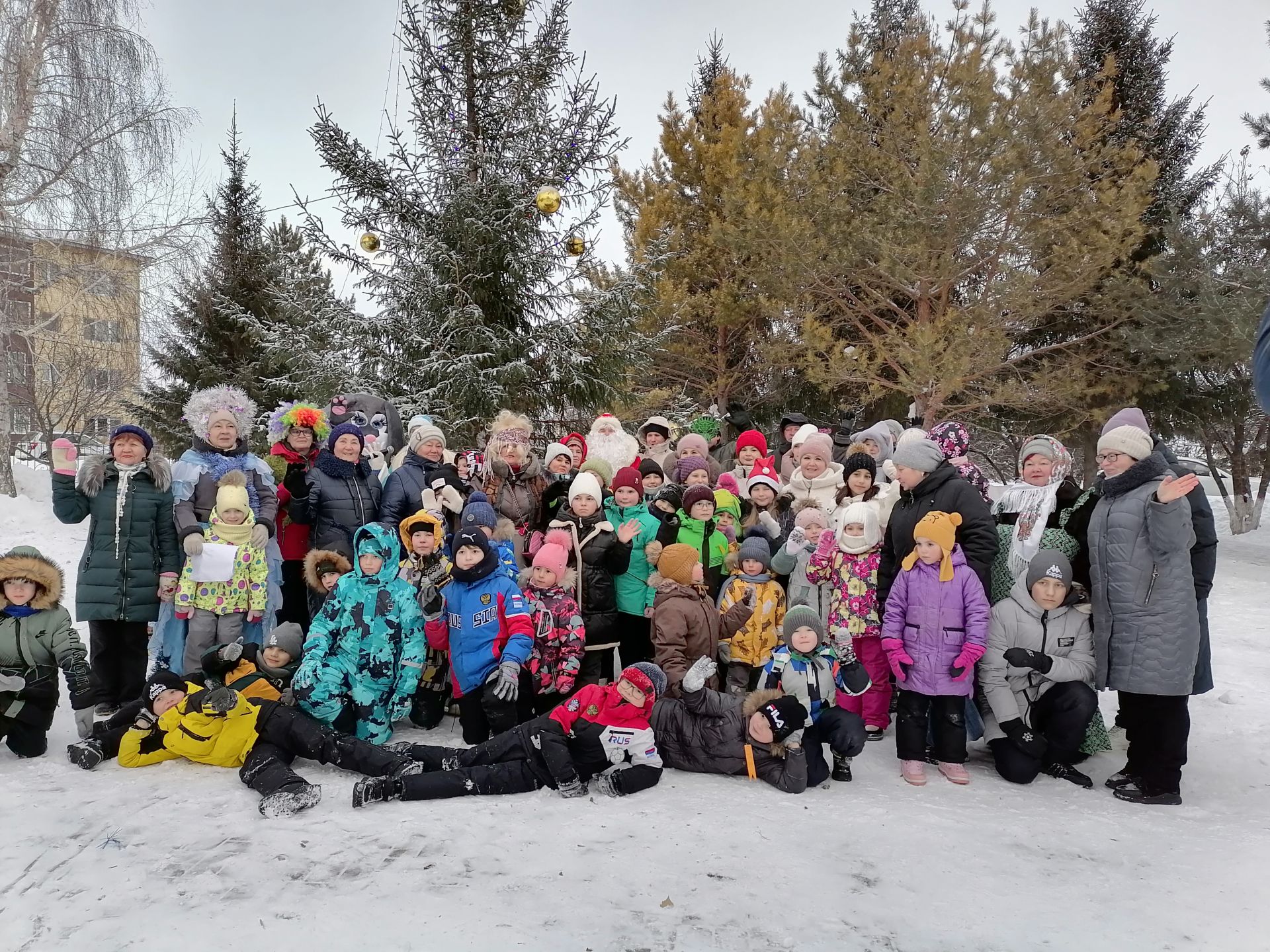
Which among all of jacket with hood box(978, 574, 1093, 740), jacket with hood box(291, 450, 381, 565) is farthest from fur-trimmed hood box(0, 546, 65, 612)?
jacket with hood box(978, 574, 1093, 740)

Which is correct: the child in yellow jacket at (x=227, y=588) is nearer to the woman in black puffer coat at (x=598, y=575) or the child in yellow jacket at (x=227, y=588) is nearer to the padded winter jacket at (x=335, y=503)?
the padded winter jacket at (x=335, y=503)

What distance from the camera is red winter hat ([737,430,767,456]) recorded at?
265 inches

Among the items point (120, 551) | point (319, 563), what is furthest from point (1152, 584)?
point (120, 551)


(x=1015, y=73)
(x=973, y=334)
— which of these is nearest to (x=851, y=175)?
(x=1015, y=73)

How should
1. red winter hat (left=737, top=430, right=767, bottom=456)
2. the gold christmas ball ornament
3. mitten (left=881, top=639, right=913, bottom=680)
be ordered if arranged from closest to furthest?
mitten (left=881, top=639, right=913, bottom=680)
red winter hat (left=737, top=430, right=767, bottom=456)
the gold christmas ball ornament

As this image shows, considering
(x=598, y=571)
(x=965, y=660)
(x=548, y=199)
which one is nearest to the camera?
(x=965, y=660)

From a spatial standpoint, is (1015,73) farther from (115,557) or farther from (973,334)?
(115,557)

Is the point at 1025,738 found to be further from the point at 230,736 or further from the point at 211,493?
the point at 211,493

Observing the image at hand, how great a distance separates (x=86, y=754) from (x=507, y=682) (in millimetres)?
2259

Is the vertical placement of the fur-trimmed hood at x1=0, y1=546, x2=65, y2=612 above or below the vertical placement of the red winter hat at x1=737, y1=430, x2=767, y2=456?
below

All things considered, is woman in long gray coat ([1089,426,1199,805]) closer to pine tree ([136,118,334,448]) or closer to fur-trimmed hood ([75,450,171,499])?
fur-trimmed hood ([75,450,171,499])

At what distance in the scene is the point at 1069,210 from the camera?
11.9m

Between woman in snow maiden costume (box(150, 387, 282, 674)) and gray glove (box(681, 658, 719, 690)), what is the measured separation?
9.53ft

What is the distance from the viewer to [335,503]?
5.34 meters
